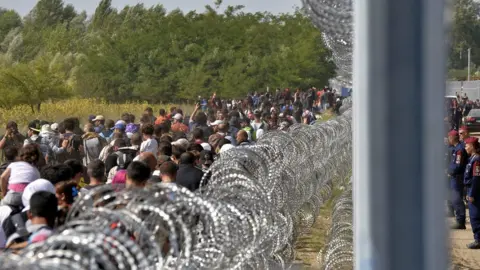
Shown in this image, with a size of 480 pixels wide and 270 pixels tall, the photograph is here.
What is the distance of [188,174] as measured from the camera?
30.9 feet

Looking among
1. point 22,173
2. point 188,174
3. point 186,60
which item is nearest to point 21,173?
point 22,173

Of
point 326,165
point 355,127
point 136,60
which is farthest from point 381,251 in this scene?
point 136,60

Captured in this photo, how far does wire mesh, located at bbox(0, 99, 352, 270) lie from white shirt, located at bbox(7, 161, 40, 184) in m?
1.56

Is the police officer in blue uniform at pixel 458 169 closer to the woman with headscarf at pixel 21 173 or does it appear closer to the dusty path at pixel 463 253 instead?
the dusty path at pixel 463 253

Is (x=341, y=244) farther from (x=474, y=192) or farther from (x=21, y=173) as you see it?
(x=474, y=192)

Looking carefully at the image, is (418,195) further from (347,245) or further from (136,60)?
(136,60)

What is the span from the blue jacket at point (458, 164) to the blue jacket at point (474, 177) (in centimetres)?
95

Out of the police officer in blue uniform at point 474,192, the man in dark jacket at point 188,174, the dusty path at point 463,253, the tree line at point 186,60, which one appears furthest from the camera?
the tree line at point 186,60

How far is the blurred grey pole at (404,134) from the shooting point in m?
1.80

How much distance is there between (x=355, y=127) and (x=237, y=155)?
7370mm

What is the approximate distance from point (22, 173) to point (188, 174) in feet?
4.85

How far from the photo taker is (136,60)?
51.2 m

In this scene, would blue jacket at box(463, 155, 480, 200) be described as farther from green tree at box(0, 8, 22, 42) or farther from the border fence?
green tree at box(0, 8, 22, 42)

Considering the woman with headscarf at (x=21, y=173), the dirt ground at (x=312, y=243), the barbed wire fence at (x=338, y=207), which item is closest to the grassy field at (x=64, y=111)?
the dirt ground at (x=312, y=243)
